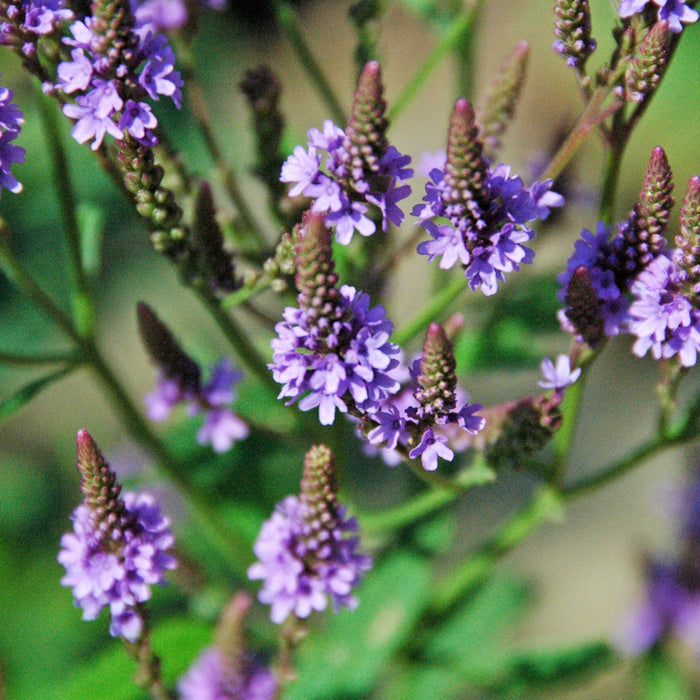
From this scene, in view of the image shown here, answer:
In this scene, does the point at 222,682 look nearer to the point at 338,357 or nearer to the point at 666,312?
the point at 338,357

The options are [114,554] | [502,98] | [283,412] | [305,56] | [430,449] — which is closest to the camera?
[430,449]

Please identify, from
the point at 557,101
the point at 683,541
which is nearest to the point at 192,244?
the point at 683,541

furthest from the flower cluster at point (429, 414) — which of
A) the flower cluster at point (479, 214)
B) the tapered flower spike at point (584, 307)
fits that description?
the tapered flower spike at point (584, 307)

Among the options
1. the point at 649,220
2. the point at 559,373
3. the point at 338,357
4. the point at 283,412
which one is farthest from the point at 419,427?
the point at 283,412

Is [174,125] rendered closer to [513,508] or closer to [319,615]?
[319,615]

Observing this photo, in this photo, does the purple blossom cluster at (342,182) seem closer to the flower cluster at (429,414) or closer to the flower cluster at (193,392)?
the flower cluster at (429,414)

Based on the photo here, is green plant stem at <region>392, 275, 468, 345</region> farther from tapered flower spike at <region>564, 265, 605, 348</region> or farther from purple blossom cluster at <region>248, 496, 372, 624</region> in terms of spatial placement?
purple blossom cluster at <region>248, 496, 372, 624</region>

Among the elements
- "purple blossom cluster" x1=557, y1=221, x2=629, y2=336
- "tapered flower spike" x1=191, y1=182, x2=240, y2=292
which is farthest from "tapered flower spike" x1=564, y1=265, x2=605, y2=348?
Result: "tapered flower spike" x1=191, y1=182, x2=240, y2=292
